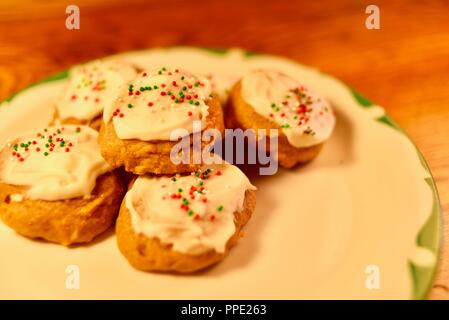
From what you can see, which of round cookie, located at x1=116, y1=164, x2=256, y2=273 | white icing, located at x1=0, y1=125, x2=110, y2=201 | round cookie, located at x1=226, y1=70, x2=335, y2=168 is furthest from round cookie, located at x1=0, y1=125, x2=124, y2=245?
round cookie, located at x1=226, y1=70, x2=335, y2=168

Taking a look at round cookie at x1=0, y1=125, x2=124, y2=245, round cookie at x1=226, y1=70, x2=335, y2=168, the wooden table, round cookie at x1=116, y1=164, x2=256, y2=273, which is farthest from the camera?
the wooden table

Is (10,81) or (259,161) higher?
(10,81)

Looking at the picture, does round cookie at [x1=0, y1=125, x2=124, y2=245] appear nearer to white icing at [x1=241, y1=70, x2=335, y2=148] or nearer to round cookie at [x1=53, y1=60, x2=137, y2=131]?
round cookie at [x1=53, y1=60, x2=137, y2=131]

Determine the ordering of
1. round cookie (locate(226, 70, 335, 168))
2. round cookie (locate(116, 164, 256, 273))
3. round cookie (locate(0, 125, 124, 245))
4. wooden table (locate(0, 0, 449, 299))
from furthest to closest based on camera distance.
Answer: wooden table (locate(0, 0, 449, 299)), round cookie (locate(226, 70, 335, 168)), round cookie (locate(0, 125, 124, 245)), round cookie (locate(116, 164, 256, 273))

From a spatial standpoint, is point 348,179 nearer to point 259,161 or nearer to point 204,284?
point 259,161

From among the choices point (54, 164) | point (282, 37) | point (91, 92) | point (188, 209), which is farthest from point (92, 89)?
point (282, 37)

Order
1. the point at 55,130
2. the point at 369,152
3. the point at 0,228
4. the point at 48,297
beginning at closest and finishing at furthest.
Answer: the point at 48,297, the point at 0,228, the point at 55,130, the point at 369,152

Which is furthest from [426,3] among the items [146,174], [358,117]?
[146,174]

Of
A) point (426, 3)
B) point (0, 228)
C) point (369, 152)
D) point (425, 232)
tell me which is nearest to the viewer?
point (425, 232)
